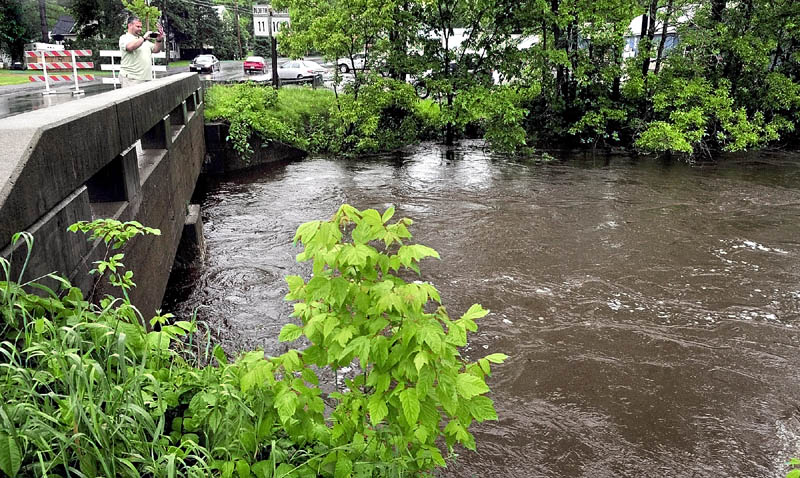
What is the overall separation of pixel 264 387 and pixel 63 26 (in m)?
61.8

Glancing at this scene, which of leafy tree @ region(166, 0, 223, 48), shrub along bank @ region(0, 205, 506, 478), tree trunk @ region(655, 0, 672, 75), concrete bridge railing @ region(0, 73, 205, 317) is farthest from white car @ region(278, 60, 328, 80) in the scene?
shrub along bank @ region(0, 205, 506, 478)

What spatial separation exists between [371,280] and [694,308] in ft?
19.3

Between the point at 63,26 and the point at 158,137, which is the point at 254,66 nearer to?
the point at 63,26

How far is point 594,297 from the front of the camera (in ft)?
25.5

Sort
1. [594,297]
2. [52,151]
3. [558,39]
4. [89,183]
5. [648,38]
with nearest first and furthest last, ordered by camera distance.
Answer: [52,151] → [89,183] → [594,297] → [648,38] → [558,39]

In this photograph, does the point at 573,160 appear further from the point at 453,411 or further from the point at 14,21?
the point at 14,21

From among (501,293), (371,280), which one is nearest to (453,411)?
(371,280)

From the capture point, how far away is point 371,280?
282cm

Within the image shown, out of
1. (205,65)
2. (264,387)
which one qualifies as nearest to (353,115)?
(264,387)

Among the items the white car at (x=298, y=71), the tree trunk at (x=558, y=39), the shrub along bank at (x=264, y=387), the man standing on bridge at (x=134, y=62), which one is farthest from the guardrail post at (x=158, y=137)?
the white car at (x=298, y=71)

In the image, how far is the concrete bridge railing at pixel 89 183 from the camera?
3068 mm

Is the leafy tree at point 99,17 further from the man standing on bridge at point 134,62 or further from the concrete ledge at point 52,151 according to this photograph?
the concrete ledge at point 52,151

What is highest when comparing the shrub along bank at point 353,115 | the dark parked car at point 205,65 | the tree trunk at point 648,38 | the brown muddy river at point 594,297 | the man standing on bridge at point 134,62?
the tree trunk at point 648,38

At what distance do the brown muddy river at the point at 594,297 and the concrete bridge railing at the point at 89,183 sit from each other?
1243mm
